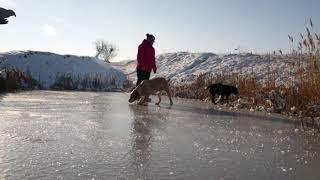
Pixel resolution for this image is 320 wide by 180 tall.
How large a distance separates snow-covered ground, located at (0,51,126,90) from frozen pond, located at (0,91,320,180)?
1225cm

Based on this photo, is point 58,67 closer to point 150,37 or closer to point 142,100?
point 150,37

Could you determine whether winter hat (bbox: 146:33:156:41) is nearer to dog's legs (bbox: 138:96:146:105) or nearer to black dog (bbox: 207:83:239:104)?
dog's legs (bbox: 138:96:146:105)

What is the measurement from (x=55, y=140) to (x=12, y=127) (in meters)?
1.08

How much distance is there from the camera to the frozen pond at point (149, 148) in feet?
12.1

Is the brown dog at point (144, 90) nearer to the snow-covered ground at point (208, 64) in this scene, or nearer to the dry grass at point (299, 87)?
the dry grass at point (299, 87)

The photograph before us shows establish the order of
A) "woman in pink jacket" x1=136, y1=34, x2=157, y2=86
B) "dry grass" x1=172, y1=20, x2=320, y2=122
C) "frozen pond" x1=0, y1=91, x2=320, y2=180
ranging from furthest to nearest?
"woman in pink jacket" x1=136, y1=34, x2=157, y2=86 → "dry grass" x1=172, y1=20, x2=320, y2=122 → "frozen pond" x1=0, y1=91, x2=320, y2=180

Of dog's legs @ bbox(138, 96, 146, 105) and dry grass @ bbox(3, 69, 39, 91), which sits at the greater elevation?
dry grass @ bbox(3, 69, 39, 91)

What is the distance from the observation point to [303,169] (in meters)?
4.02

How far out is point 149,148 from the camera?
186 inches

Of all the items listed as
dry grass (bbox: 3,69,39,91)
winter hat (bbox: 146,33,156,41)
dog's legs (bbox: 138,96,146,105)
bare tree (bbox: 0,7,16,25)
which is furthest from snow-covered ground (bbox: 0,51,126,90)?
bare tree (bbox: 0,7,16,25)

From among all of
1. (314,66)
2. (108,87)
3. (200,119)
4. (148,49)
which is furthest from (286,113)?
(108,87)

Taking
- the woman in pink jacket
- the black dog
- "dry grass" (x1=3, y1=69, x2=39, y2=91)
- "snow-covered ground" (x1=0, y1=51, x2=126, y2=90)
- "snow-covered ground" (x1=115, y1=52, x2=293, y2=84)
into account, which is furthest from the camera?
"snow-covered ground" (x1=0, y1=51, x2=126, y2=90)

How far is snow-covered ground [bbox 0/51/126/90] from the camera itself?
64.7 ft

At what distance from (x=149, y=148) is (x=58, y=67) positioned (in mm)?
17325
